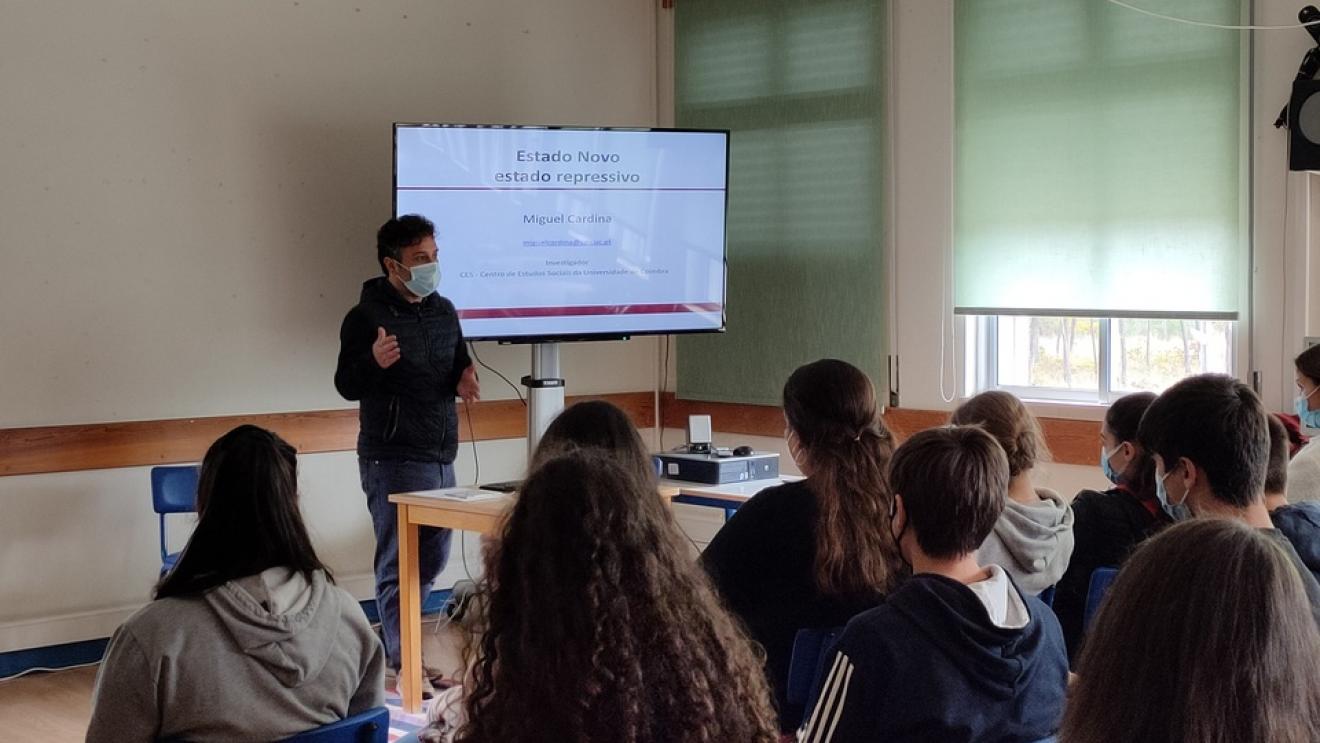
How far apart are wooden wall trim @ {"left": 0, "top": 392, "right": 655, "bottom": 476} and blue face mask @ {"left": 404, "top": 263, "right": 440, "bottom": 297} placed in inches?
42.5

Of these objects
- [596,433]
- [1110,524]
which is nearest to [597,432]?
[596,433]

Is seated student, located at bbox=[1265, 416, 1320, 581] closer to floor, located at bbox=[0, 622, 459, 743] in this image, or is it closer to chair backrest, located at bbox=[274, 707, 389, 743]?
chair backrest, located at bbox=[274, 707, 389, 743]

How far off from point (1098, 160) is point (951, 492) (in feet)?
11.3

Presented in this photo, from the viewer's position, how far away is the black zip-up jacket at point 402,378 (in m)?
4.77

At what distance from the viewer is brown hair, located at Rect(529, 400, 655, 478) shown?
2369 mm

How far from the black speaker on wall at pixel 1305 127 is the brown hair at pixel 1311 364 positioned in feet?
3.29

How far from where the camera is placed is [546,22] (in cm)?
634

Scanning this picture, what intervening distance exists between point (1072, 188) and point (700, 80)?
205cm

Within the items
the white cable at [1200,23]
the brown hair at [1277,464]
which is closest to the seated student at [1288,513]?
the brown hair at [1277,464]

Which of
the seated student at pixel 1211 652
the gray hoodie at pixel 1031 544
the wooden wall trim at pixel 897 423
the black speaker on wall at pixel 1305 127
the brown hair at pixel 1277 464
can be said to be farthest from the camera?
the wooden wall trim at pixel 897 423

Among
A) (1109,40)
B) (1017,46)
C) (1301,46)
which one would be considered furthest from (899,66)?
(1301,46)

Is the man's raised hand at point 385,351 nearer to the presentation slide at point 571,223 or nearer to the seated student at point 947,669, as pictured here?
the presentation slide at point 571,223

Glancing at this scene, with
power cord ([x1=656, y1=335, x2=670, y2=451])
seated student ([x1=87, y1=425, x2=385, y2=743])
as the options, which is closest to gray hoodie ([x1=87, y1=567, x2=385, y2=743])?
seated student ([x1=87, y1=425, x2=385, y2=743])

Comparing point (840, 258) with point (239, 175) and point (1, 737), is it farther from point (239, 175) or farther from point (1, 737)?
point (1, 737)
